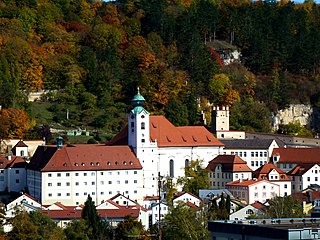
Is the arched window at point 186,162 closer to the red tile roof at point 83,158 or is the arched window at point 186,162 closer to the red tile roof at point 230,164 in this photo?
the red tile roof at point 230,164

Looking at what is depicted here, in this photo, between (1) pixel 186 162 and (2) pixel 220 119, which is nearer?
(1) pixel 186 162

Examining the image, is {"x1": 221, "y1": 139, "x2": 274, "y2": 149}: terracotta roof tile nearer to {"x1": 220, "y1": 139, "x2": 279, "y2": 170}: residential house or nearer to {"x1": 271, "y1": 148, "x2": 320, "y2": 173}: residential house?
{"x1": 220, "y1": 139, "x2": 279, "y2": 170}: residential house

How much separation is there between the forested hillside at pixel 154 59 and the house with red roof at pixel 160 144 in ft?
29.4

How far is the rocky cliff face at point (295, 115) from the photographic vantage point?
109m

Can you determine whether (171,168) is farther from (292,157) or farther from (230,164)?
(292,157)

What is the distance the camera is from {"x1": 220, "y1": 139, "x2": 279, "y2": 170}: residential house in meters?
90.2

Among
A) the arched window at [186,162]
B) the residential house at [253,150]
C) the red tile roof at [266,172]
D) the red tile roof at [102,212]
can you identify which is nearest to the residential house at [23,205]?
the red tile roof at [102,212]

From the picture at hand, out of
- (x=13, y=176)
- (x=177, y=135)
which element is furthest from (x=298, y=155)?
(x=13, y=176)

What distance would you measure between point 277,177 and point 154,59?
80.1 ft

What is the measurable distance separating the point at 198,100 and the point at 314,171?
18411 mm

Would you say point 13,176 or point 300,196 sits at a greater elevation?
point 13,176

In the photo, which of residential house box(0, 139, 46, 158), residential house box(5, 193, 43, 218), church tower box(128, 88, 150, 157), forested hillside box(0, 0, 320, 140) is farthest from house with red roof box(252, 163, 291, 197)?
residential house box(5, 193, 43, 218)

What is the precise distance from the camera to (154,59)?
349 ft

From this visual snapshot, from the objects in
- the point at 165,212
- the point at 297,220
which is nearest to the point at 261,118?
the point at 165,212
